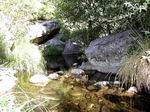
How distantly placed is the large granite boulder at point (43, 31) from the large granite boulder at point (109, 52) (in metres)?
3.18

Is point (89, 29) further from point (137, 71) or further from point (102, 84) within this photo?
point (137, 71)

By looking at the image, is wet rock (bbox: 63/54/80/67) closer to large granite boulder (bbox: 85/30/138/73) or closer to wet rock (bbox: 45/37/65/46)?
wet rock (bbox: 45/37/65/46)

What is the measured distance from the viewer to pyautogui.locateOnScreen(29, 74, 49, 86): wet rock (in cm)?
752

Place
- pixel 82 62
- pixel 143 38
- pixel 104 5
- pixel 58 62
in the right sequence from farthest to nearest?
pixel 58 62 → pixel 82 62 → pixel 104 5 → pixel 143 38

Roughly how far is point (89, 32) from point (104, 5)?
1.40 m

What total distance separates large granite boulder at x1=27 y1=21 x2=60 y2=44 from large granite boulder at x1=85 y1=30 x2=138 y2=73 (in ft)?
10.4

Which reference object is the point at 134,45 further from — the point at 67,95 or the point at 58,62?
the point at 58,62

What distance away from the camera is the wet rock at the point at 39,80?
7520 mm

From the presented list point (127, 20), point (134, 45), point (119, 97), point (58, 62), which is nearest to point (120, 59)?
point (134, 45)

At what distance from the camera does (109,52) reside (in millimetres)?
8086

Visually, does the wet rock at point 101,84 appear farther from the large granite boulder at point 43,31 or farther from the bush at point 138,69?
the large granite boulder at point 43,31

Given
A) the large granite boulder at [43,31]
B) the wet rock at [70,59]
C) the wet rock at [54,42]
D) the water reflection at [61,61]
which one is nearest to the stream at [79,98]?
the water reflection at [61,61]

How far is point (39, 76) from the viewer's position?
782cm

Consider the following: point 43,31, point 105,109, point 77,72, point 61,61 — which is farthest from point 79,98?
point 43,31
